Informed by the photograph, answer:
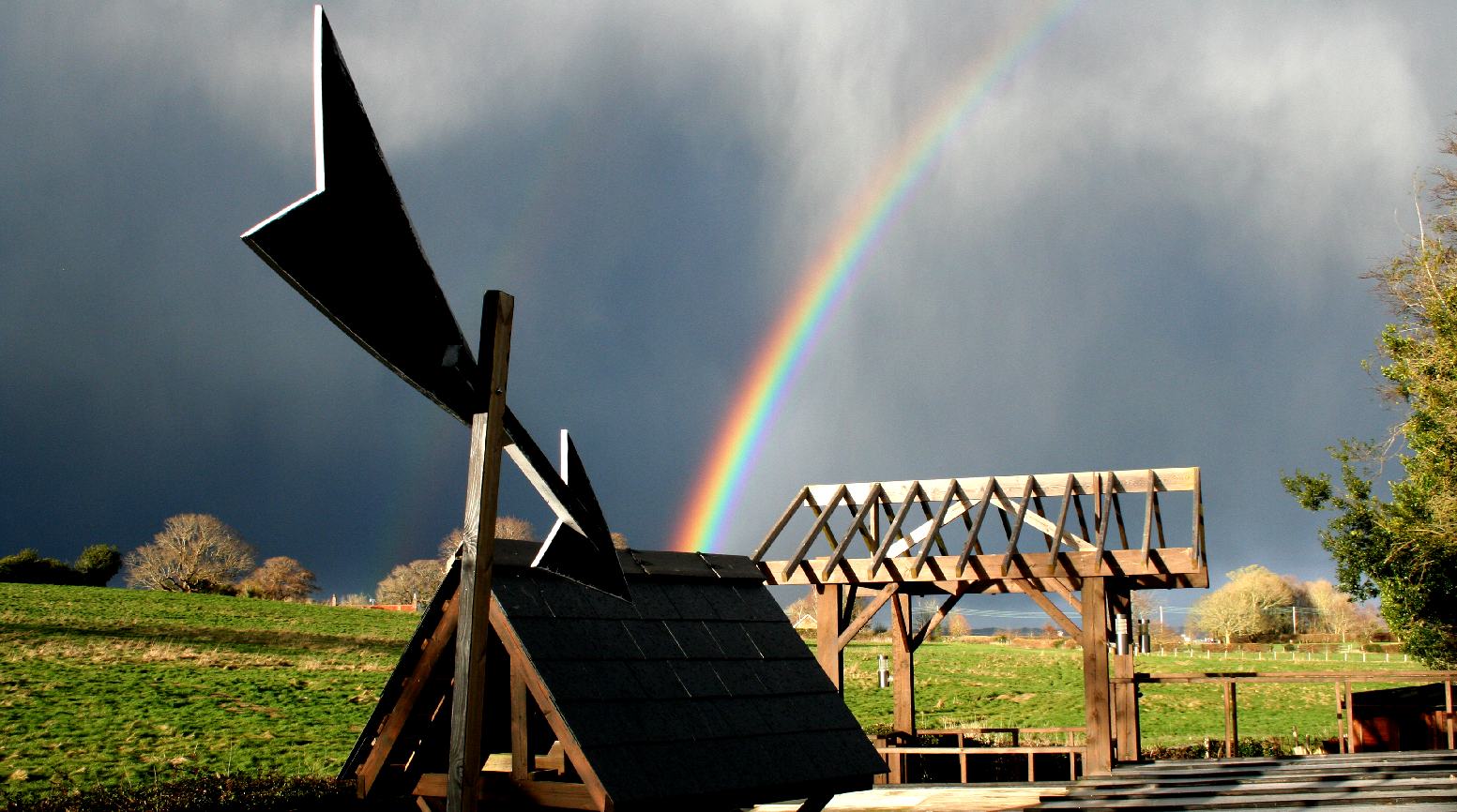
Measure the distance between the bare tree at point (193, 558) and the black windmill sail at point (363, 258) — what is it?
59130 mm

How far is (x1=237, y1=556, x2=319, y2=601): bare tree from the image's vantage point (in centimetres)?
6862

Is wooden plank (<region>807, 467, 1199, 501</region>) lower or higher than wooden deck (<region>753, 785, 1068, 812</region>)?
higher

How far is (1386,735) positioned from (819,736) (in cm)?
1949

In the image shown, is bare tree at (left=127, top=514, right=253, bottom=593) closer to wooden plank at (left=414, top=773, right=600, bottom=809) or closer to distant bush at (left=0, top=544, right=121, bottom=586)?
distant bush at (left=0, top=544, right=121, bottom=586)

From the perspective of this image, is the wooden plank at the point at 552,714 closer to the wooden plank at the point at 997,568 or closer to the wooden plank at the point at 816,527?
the wooden plank at the point at 997,568

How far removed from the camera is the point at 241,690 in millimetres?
26906

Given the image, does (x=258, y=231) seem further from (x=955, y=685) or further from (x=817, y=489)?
(x=955, y=685)

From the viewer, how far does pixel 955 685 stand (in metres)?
43.9

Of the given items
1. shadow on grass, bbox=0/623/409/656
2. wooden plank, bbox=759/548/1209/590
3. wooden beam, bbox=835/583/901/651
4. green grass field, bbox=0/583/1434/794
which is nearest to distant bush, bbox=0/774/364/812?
green grass field, bbox=0/583/1434/794

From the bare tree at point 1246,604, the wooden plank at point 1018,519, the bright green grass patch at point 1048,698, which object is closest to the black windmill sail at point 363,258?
the wooden plank at point 1018,519

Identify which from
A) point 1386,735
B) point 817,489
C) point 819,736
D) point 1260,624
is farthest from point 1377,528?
point 1260,624

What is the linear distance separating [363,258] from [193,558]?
62.2 metres

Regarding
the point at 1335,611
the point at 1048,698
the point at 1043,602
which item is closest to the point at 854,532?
the point at 1043,602

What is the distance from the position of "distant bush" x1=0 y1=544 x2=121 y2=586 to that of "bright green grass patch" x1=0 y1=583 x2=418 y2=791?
305 inches
